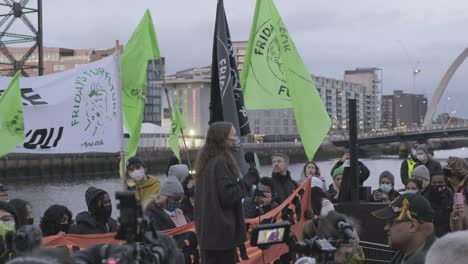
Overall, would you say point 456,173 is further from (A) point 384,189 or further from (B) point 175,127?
(B) point 175,127

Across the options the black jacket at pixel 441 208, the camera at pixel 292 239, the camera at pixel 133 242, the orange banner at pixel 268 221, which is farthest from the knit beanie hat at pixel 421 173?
the camera at pixel 133 242

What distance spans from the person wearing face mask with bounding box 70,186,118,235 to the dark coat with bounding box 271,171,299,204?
1925 millimetres

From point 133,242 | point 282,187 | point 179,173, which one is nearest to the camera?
point 133,242

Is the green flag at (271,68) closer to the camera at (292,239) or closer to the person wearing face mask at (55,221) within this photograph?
the person wearing face mask at (55,221)

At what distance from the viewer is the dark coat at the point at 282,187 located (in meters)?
7.23

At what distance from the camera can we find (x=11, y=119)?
7.91 metres

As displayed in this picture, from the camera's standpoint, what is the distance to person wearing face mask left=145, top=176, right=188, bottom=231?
235 inches

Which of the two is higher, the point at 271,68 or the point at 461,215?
the point at 271,68

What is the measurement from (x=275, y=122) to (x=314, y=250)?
436 ft

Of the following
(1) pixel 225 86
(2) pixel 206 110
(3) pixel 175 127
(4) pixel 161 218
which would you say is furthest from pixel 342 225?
(2) pixel 206 110

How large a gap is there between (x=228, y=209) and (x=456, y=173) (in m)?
1.98

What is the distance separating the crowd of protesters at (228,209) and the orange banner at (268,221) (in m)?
0.11

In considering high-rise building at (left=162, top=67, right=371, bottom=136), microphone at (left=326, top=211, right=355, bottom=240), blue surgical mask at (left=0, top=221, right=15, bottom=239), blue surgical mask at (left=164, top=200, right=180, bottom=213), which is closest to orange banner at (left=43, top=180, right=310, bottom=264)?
blue surgical mask at (left=164, top=200, right=180, bottom=213)

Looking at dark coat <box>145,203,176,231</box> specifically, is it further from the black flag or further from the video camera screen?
the video camera screen
